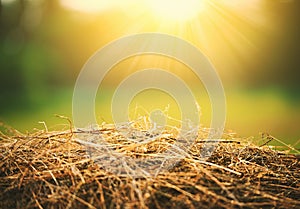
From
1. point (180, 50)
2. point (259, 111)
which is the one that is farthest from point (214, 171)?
point (180, 50)

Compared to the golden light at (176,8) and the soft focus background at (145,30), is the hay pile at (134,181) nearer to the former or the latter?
the soft focus background at (145,30)

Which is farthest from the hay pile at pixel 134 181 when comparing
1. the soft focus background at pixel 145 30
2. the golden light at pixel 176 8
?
the golden light at pixel 176 8

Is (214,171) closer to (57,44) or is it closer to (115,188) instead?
(115,188)

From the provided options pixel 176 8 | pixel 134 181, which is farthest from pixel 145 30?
pixel 134 181

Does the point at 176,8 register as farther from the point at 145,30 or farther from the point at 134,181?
the point at 134,181

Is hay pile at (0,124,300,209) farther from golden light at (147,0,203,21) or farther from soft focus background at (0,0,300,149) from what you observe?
golden light at (147,0,203,21)

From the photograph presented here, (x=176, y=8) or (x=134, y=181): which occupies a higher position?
(x=176, y=8)

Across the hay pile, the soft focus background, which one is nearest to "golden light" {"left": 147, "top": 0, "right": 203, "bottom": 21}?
the soft focus background
